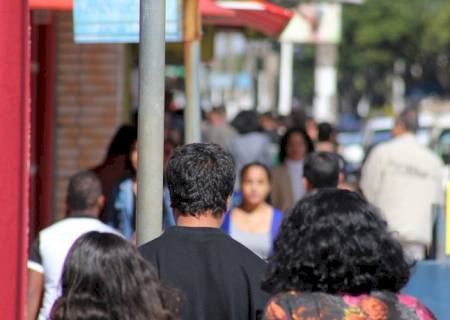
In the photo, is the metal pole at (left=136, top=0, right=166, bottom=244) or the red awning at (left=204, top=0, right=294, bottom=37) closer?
the metal pole at (left=136, top=0, right=166, bottom=244)

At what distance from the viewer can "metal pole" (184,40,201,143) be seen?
238 inches

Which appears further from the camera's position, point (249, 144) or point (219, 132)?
point (219, 132)

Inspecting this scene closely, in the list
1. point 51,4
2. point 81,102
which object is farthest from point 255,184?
point 81,102

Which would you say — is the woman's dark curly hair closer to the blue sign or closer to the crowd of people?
the crowd of people

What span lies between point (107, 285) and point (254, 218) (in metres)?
4.67

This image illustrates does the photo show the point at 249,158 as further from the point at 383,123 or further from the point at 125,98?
the point at 383,123

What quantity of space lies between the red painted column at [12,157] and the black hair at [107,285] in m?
0.87

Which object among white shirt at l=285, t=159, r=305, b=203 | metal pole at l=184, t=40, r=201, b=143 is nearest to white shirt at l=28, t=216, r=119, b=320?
metal pole at l=184, t=40, r=201, b=143

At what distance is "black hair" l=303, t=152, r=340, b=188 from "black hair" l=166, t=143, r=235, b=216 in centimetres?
295

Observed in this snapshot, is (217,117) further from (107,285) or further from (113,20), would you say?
(107,285)

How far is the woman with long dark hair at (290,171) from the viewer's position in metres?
10.1

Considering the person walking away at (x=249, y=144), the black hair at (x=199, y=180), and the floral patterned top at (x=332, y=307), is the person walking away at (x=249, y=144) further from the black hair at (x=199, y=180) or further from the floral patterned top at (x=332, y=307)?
the floral patterned top at (x=332, y=307)

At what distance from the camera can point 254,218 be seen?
811 cm

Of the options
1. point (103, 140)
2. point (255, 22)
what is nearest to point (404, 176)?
point (255, 22)
